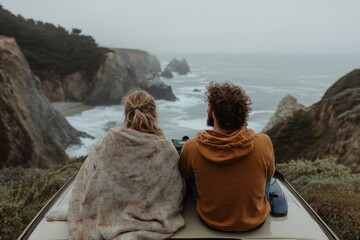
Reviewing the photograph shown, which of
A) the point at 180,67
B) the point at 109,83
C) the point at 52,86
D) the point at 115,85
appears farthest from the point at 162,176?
the point at 180,67

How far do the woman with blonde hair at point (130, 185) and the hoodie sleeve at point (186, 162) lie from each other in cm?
16

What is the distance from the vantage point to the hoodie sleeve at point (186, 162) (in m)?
3.47

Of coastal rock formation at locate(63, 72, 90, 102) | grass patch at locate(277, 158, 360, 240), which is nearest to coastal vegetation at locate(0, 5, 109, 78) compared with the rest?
coastal rock formation at locate(63, 72, 90, 102)

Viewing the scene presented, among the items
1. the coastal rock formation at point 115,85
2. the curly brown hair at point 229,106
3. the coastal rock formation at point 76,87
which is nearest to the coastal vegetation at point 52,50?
the coastal rock formation at point 76,87

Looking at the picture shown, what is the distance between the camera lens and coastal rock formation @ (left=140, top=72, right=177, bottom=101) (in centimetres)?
Result: 5712

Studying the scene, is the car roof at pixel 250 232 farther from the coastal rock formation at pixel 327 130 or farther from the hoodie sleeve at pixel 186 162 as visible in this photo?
the coastal rock formation at pixel 327 130

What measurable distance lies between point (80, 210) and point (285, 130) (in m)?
14.2

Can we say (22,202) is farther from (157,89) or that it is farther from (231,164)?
(157,89)

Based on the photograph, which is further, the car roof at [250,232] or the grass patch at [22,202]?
the grass patch at [22,202]

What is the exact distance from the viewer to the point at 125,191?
328 centimetres

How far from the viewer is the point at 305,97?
217ft

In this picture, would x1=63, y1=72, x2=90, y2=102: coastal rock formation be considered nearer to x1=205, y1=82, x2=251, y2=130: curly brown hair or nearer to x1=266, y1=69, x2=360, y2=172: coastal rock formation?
x1=266, y1=69, x2=360, y2=172: coastal rock formation

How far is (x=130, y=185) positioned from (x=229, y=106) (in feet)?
3.24

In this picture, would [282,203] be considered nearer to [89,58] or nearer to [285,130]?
[285,130]
